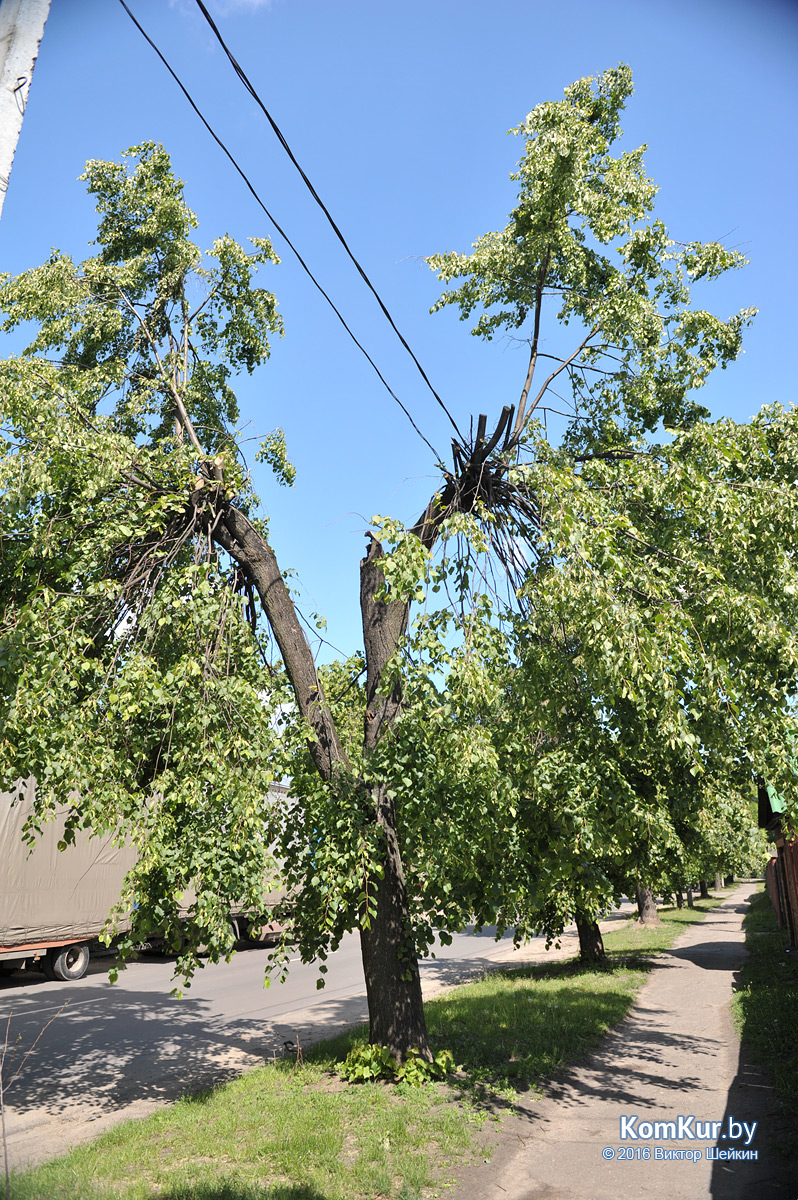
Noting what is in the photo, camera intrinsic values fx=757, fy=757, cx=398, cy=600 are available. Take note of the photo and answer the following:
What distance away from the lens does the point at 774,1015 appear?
10000mm

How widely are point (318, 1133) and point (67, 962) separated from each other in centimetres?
1353

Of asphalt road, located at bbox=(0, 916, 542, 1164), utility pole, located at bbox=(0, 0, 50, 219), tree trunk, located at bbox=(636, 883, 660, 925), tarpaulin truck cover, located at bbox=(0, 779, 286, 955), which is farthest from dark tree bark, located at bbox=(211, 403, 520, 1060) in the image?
tree trunk, located at bbox=(636, 883, 660, 925)

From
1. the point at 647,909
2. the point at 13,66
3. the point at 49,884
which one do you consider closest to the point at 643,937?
the point at 647,909

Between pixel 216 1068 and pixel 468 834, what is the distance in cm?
501

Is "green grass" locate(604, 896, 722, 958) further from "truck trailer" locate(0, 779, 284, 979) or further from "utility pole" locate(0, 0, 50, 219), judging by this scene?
"utility pole" locate(0, 0, 50, 219)

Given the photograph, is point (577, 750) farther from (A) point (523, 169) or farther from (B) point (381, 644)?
(A) point (523, 169)

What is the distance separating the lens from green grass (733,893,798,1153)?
22.6ft

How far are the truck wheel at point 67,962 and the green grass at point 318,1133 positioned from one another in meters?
A: 9.73

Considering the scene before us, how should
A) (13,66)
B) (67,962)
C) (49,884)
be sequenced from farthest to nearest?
(67,962), (49,884), (13,66)

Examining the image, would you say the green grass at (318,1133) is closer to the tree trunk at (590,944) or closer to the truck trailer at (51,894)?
the truck trailer at (51,894)

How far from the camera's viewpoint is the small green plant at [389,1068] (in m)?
6.91

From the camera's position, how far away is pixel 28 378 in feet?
25.5

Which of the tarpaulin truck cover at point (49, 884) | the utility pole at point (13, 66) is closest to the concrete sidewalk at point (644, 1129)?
the utility pole at point (13, 66)

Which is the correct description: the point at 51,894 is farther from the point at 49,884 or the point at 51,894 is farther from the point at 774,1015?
the point at 774,1015
